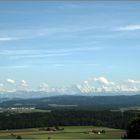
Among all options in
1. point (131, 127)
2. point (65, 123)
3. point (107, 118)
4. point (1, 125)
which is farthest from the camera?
point (107, 118)

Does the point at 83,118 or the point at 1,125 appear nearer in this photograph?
the point at 1,125

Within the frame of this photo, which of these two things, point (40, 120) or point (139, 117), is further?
point (40, 120)

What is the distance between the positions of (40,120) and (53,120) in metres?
2.94

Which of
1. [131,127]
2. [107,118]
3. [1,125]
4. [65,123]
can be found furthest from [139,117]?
[107,118]

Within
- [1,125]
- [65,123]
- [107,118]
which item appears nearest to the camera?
[1,125]

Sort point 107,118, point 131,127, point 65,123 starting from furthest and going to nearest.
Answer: point 107,118 → point 65,123 → point 131,127

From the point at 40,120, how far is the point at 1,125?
9.75 m

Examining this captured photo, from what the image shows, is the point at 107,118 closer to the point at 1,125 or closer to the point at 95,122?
the point at 95,122

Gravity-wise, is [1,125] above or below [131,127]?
above

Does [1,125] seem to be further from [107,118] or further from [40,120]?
[107,118]

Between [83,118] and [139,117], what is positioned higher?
[83,118]

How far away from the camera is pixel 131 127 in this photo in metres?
17.1

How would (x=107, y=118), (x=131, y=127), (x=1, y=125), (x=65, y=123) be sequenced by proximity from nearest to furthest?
(x=131, y=127) → (x=1, y=125) → (x=65, y=123) → (x=107, y=118)

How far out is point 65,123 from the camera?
196 ft
